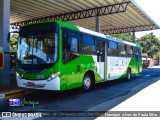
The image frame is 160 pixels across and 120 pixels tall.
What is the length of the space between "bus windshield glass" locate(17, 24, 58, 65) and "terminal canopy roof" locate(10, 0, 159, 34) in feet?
33.7

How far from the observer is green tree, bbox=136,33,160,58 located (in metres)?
61.1

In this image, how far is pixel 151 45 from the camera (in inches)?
2415

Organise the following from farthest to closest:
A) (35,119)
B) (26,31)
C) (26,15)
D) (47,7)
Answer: (26,15) → (47,7) → (26,31) → (35,119)

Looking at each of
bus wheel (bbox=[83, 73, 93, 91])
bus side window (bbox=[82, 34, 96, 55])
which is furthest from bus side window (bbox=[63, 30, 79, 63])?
bus wheel (bbox=[83, 73, 93, 91])

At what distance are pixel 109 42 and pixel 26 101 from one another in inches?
260

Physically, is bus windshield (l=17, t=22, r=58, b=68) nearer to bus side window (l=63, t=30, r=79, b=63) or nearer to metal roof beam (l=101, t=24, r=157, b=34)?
bus side window (l=63, t=30, r=79, b=63)

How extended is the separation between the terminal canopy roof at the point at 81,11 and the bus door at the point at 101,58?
784 centimetres

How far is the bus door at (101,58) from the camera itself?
12.5 m

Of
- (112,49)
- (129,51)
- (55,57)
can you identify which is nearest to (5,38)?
(55,57)

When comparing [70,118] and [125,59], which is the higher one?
[125,59]

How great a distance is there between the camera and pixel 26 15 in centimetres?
2428

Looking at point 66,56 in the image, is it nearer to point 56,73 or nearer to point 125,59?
point 56,73

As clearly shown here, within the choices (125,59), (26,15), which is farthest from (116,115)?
(26,15)

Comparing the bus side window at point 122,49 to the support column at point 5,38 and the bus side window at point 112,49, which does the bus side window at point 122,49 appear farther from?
the support column at point 5,38
